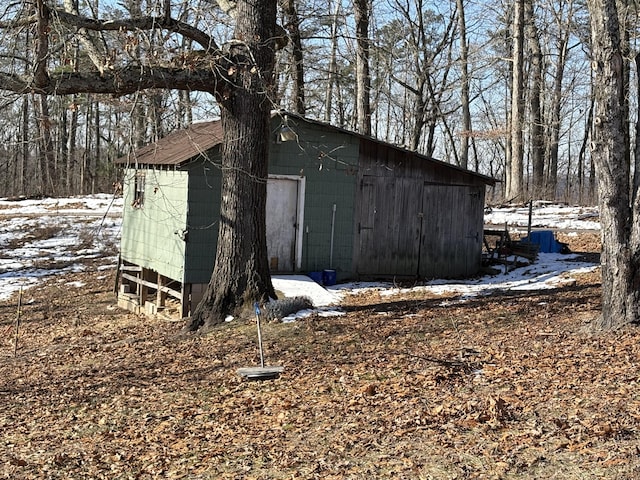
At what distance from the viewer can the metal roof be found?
13.1 metres

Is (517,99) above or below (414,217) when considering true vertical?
above

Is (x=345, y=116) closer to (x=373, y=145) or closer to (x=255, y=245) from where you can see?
(x=373, y=145)

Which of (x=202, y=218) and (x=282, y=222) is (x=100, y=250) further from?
(x=202, y=218)

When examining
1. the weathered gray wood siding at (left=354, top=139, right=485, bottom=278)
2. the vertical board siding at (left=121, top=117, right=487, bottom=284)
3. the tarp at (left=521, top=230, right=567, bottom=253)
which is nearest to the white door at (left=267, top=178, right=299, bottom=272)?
the vertical board siding at (left=121, top=117, right=487, bottom=284)

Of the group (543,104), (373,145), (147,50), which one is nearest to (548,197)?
(543,104)

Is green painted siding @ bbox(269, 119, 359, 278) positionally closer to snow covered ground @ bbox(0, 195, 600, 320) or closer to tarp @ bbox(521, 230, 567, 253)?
snow covered ground @ bbox(0, 195, 600, 320)

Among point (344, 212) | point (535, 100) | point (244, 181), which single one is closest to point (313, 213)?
point (344, 212)

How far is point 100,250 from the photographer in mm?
21094

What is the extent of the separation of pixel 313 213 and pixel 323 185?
62 centimetres

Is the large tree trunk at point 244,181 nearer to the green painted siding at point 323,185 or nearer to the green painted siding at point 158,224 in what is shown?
the green painted siding at point 158,224

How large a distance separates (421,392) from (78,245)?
16630mm

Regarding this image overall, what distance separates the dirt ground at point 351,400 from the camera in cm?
556

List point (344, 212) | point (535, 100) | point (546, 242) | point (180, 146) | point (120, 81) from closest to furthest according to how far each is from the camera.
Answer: point (120, 81), point (180, 146), point (344, 212), point (546, 242), point (535, 100)

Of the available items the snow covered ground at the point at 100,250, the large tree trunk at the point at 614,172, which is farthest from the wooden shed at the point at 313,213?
the large tree trunk at the point at 614,172
